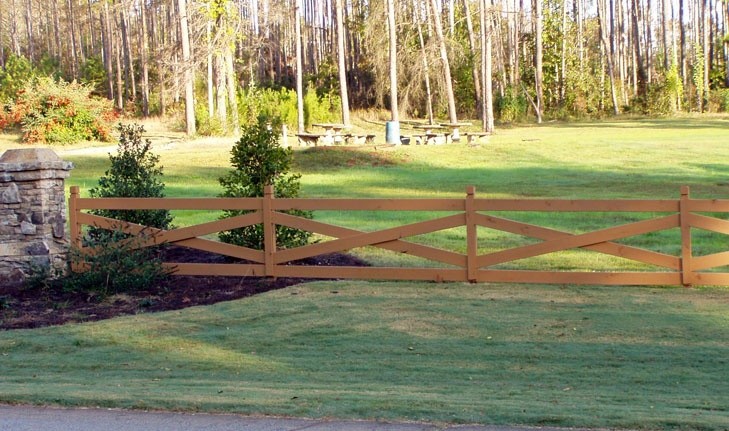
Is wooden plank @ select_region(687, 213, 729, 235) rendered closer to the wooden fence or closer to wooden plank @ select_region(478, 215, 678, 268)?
the wooden fence

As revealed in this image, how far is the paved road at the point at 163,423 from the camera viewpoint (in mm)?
5949

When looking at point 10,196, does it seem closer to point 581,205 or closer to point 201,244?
point 201,244

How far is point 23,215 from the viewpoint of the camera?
13211 millimetres

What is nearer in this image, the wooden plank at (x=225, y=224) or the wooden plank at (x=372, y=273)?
the wooden plank at (x=372, y=273)

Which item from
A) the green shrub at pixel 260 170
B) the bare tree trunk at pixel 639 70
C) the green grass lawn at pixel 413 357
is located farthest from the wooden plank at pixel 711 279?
the bare tree trunk at pixel 639 70

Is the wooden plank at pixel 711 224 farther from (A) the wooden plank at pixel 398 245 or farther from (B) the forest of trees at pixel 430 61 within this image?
(B) the forest of trees at pixel 430 61

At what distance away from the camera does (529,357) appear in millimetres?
8656

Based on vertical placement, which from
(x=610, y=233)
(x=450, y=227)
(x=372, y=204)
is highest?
(x=372, y=204)

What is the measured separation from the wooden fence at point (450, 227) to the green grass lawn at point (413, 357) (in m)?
0.25

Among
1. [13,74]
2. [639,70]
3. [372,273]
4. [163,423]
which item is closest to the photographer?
[163,423]

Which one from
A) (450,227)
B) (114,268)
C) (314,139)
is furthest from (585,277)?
(314,139)

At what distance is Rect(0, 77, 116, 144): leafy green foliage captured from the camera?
40.2 meters

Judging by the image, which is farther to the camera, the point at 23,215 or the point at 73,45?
the point at 73,45

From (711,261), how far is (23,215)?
31.4 ft
